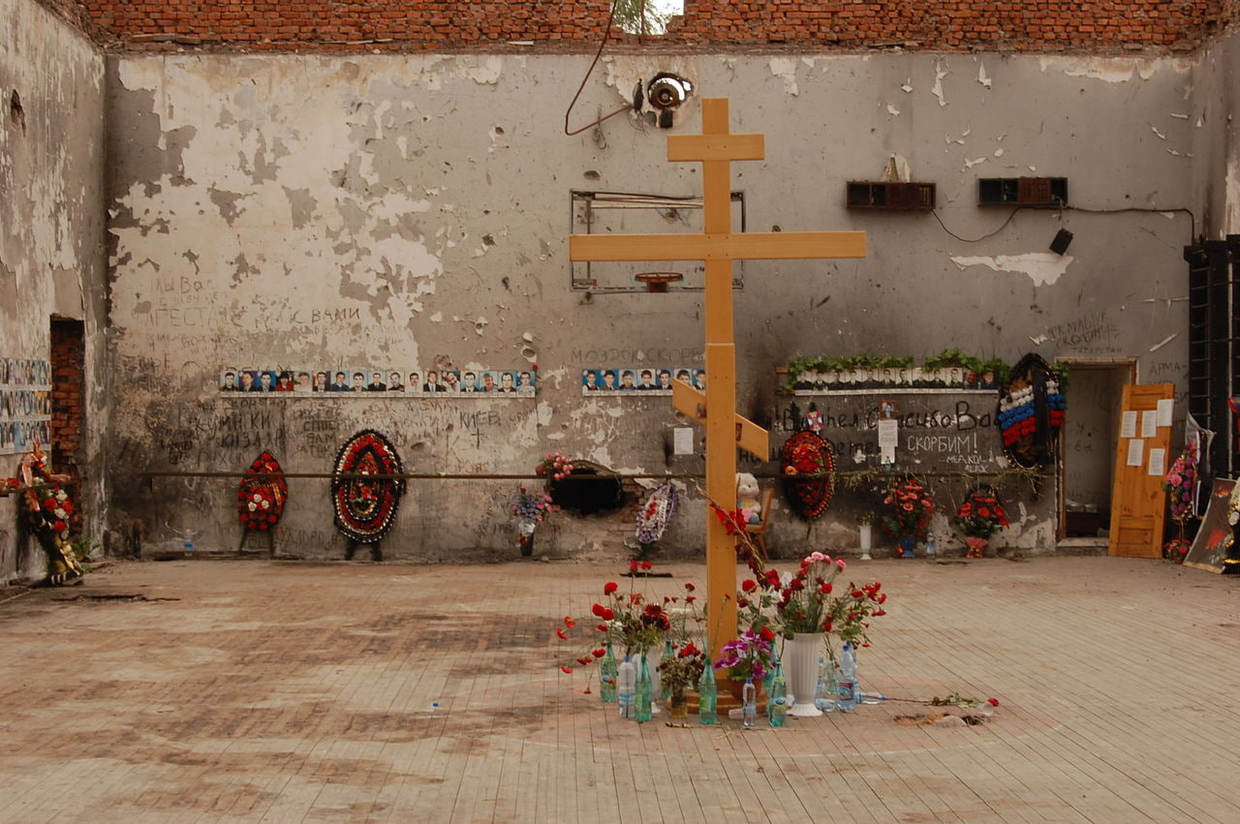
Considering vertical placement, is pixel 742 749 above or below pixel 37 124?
below

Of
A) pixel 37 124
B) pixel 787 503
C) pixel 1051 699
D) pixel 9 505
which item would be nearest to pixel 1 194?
pixel 37 124

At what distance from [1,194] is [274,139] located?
3926mm

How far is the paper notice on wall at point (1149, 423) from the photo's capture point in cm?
1720

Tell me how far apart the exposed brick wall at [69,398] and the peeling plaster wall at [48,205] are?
0.36 ft

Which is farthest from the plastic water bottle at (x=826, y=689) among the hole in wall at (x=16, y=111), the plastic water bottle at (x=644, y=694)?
the hole in wall at (x=16, y=111)

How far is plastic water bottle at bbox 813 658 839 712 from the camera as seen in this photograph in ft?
28.3

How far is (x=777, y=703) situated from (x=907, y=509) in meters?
9.20

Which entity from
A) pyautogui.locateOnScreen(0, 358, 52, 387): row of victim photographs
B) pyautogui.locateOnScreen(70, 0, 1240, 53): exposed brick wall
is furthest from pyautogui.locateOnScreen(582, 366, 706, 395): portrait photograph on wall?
pyautogui.locateOnScreen(0, 358, 52, 387): row of victim photographs

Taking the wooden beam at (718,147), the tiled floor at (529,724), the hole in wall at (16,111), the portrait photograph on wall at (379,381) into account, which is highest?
the hole in wall at (16,111)

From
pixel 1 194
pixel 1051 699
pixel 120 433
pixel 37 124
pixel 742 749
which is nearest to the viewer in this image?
pixel 742 749

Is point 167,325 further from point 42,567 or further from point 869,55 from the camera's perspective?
point 869,55

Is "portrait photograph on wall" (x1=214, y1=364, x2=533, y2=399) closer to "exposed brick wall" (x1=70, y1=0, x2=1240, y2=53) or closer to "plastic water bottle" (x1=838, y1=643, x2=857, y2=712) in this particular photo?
"exposed brick wall" (x1=70, y1=0, x2=1240, y2=53)

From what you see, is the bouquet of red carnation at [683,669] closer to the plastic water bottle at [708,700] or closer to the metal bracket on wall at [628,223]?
the plastic water bottle at [708,700]

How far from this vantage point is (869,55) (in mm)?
17531
